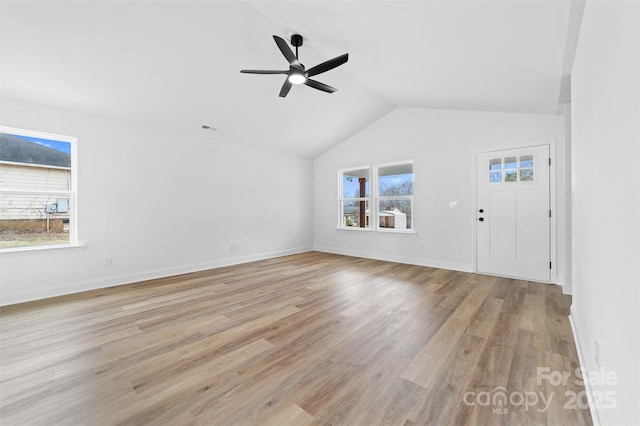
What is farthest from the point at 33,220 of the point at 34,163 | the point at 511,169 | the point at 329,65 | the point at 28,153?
the point at 511,169

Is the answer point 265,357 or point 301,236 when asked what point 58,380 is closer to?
point 265,357

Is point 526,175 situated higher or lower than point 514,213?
higher

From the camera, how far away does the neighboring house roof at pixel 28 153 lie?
10.6 feet

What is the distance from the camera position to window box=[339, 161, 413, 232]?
5.46 metres

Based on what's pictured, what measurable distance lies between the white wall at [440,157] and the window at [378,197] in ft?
0.74

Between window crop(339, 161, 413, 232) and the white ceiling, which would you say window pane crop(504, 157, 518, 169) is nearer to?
the white ceiling

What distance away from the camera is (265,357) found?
6.56ft

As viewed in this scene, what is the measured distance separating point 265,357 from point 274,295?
1424mm

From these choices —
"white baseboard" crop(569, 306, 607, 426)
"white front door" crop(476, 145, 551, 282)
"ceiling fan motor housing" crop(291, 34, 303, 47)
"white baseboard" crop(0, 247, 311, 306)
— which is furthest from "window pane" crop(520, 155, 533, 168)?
"white baseboard" crop(0, 247, 311, 306)

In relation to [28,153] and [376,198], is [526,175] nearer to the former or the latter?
[376,198]

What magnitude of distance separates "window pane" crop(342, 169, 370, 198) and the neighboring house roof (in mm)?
5066

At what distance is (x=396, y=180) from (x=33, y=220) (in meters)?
5.88

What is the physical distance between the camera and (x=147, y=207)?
166 inches

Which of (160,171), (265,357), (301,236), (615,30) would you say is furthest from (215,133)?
(615,30)
